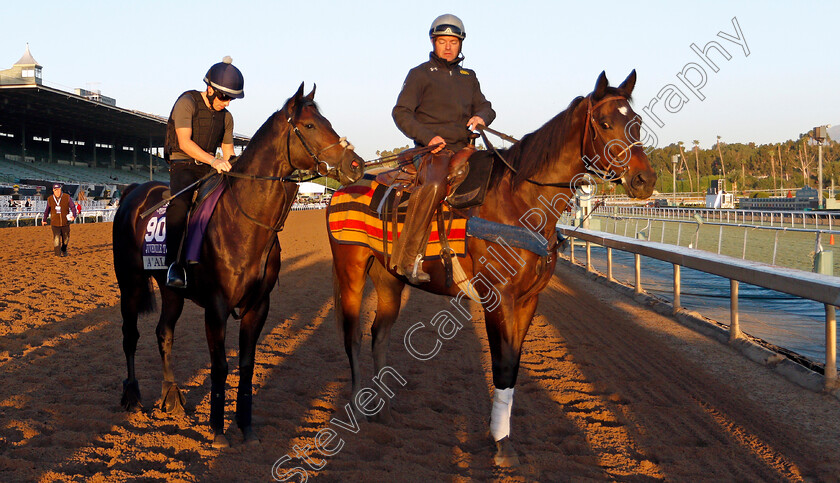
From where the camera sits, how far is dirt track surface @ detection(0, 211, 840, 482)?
3719 mm

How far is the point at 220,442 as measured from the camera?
4078 mm

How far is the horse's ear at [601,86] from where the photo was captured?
3.71m

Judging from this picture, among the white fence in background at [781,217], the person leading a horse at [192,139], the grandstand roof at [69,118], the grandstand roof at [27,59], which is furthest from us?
the grandstand roof at [27,59]

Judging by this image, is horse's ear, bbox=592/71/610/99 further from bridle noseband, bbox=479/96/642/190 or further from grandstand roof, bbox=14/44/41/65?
Result: grandstand roof, bbox=14/44/41/65

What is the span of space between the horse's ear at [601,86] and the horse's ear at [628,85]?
0.10m

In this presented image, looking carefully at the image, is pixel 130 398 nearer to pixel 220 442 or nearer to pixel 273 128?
pixel 220 442

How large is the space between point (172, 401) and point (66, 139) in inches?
2504

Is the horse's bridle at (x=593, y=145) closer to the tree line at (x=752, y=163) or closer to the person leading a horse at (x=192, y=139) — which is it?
the person leading a horse at (x=192, y=139)

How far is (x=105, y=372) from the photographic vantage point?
5699mm

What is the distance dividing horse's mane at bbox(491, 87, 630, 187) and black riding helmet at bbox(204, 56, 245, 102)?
1.97 meters

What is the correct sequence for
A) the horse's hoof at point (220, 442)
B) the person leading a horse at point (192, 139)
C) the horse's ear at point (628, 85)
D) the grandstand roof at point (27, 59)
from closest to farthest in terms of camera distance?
1. the horse's ear at point (628, 85)
2. the horse's hoof at point (220, 442)
3. the person leading a horse at point (192, 139)
4. the grandstand roof at point (27, 59)

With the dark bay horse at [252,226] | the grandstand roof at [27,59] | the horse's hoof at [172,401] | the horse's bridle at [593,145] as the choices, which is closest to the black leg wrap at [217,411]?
the dark bay horse at [252,226]

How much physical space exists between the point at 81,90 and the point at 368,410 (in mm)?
66467

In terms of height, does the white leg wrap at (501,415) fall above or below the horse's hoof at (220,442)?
above
